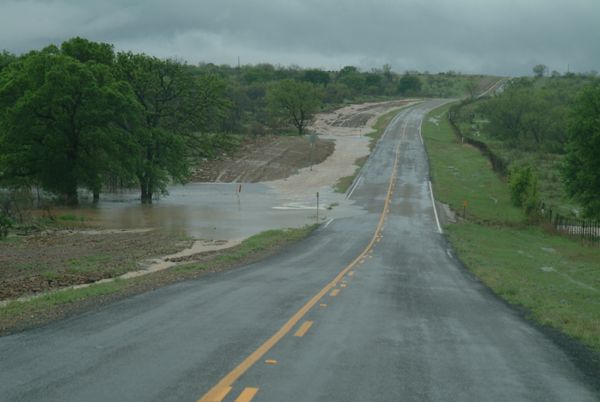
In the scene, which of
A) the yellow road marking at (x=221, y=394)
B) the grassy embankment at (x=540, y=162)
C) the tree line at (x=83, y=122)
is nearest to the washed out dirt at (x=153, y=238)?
the tree line at (x=83, y=122)

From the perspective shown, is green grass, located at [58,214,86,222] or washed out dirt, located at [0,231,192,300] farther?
green grass, located at [58,214,86,222]

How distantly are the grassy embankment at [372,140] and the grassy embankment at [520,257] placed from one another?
822 centimetres

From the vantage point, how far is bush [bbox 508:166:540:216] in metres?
41.8

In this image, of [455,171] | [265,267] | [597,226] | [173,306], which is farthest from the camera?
[455,171]

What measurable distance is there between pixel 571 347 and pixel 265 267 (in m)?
11.5

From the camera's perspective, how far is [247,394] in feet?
22.9

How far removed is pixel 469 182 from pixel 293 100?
45767 millimetres

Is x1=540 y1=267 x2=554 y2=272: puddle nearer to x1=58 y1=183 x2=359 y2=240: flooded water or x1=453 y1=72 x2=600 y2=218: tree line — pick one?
x1=58 y1=183 x2=359 y2=240: flooded water

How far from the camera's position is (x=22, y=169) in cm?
4588

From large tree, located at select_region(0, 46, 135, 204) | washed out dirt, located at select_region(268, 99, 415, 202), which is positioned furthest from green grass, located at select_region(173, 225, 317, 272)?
washed out dirt, located at select_region(268, 99, 415, 202)

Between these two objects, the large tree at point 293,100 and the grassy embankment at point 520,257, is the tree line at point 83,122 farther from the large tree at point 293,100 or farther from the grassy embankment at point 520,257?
the large tree at point 293,100

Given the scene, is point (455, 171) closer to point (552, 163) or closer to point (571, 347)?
point (552, 163)

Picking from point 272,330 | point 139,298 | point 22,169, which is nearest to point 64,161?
point 22,169

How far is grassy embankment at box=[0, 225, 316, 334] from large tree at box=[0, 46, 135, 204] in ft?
78.7
